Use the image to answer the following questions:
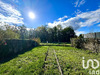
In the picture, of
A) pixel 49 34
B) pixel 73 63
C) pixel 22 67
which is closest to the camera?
pixel 22 67

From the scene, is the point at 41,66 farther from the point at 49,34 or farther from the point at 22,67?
the point at 49,34

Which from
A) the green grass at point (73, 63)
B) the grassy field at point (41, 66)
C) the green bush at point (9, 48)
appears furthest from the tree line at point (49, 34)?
the grassy field at point (41, 66)

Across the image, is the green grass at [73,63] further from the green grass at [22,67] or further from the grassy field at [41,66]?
the green grass at [22,67]

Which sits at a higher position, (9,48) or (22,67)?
(9,48)

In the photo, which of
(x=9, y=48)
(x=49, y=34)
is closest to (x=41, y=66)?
(x=9, y=48)

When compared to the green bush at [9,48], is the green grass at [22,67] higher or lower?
lower

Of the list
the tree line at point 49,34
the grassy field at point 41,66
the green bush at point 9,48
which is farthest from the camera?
the tree line at point 49,34

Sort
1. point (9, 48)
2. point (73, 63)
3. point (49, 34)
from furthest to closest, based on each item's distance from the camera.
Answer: point (49, 34), point (9, 48), point (73, 63)

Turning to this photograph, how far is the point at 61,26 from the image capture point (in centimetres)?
3366

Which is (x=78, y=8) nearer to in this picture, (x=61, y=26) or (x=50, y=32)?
(x=50, y=32)

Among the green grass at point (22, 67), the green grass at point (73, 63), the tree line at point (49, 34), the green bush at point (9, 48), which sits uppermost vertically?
the tree line at point (49, 34)

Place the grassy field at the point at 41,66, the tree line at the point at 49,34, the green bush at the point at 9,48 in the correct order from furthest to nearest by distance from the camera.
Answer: the tree line at the point at 49,34 → the green bush at the point at 9,48 → the grassy field at the point at 41,66

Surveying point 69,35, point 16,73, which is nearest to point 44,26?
point 69,35

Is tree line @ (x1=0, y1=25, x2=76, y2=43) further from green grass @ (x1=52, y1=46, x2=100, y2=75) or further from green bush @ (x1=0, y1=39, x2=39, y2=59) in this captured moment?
green grass @ (x1=52, y1=46, x2=100, y2=75)
